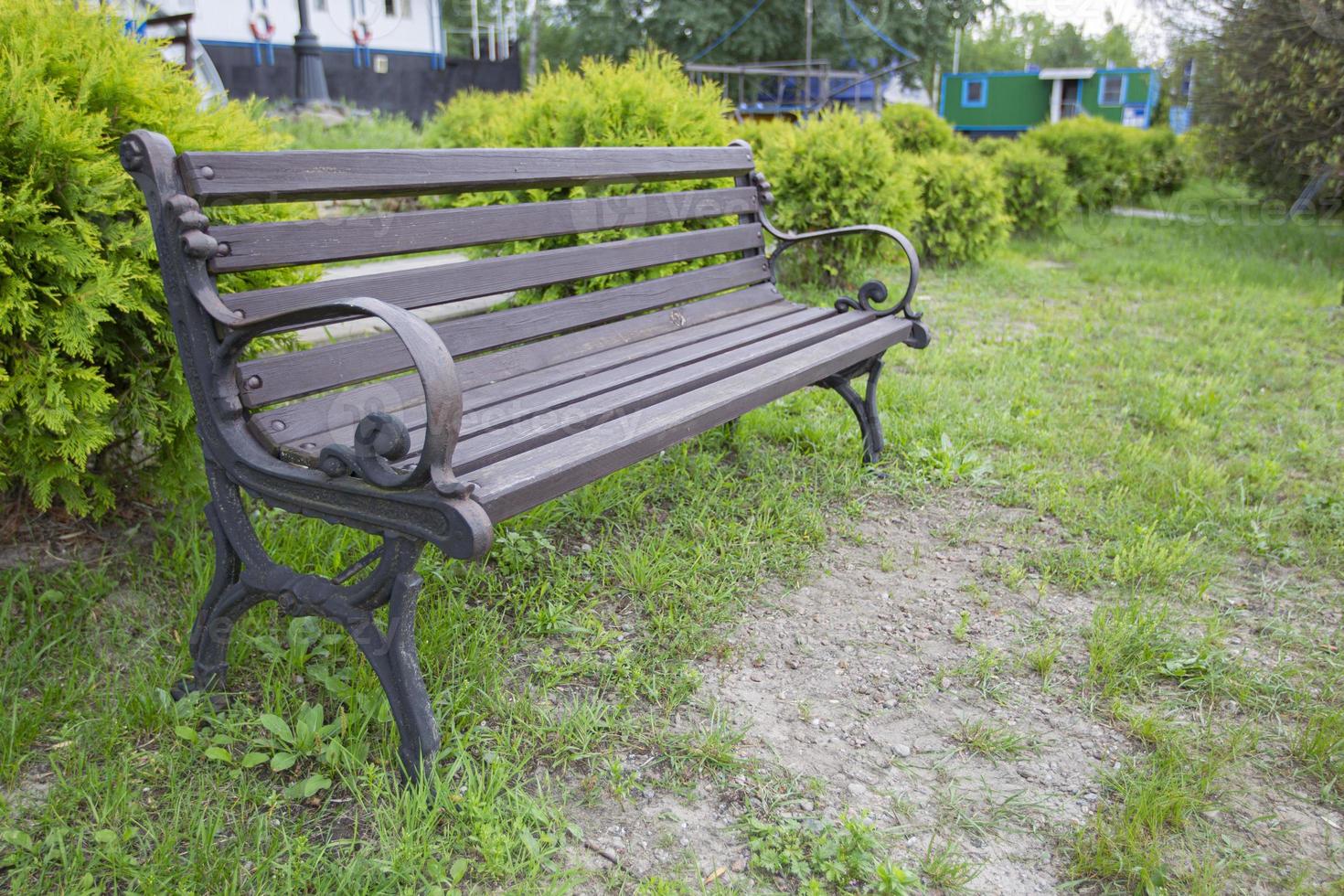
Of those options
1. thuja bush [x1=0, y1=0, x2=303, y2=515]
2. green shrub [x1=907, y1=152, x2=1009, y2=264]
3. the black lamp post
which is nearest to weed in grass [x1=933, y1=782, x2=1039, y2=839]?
thuja bush [x1=0, y1=0, x2=303, y2=515]

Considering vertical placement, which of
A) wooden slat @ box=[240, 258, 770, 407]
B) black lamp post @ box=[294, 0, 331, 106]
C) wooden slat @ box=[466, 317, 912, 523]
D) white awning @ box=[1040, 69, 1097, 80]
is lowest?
wooden slat @ box=[466, 317, 912, 523]

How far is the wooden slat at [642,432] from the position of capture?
1.78m

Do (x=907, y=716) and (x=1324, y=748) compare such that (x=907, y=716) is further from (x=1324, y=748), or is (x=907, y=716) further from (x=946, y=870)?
(x=1324, y=748)

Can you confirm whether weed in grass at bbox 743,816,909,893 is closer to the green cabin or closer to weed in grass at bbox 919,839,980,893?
weed in grass at bbox 919,839,980,893

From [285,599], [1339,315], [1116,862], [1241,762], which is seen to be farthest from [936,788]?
[1339,315]

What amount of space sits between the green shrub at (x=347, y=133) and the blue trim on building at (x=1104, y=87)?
19.0 m

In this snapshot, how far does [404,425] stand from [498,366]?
0.89m

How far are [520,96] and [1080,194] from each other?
29.8 feet

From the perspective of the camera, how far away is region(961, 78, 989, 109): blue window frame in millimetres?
23641

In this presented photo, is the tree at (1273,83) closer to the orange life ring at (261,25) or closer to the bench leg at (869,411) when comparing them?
the bench leg at (869,411)

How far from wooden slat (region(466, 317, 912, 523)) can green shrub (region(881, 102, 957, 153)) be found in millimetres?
8682

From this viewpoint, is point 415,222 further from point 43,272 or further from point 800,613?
point 800,613

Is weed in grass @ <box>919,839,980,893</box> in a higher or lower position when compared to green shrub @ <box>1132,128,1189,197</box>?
lower

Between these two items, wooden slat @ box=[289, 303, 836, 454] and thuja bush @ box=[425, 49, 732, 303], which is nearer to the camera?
wooden slat @ box=[289, 303, 836, 454]
